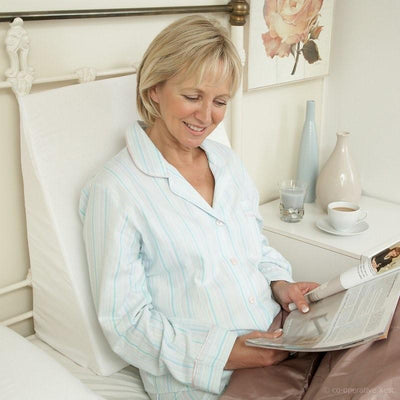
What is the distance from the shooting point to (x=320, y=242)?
6.06 ft

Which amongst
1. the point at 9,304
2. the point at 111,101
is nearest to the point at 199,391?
the point at 9,304

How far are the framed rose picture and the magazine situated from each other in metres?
0.91

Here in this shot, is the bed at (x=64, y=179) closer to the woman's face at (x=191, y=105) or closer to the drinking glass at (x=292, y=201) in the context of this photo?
the woman's face at (x=191, y=105)

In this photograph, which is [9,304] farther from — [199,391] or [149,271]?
[199,391]

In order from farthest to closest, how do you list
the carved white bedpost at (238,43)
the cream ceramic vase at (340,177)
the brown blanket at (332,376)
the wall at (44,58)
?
the cream ceramic vase at (340,177)
the carved white bedpost at (238,43)
the wall at (44,58)
the brown blanket at (332,376)

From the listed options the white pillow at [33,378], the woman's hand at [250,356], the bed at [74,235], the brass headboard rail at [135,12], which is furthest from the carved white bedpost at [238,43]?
the white pillow at [33,378]

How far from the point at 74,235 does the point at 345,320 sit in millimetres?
607

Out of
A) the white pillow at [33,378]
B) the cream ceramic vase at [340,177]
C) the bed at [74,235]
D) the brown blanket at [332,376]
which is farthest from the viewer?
the cream ceramic vase at [340,177]

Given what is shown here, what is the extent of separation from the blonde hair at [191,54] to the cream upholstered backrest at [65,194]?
18cm

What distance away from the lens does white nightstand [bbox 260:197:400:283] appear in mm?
1813

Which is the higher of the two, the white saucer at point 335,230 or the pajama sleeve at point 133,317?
the pajama sleeve at point 133,317

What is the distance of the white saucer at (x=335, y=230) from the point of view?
1887mm

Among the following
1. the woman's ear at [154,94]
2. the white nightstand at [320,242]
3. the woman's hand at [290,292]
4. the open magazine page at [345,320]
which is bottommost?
the white nightstand at [320,242]

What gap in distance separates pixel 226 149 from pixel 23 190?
52 centimetres
